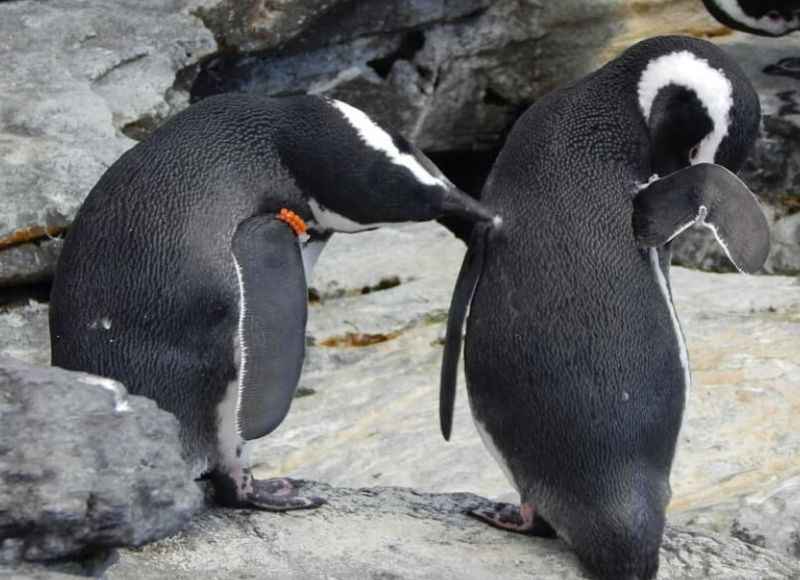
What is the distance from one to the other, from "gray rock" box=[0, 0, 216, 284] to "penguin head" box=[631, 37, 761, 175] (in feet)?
6.39

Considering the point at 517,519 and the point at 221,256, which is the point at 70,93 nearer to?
the point at 221,256

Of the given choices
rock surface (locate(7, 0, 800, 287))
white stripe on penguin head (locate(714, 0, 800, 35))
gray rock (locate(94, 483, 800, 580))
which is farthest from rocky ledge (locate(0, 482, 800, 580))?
white stripe on penguin head (locate(714, 0, 800, 35))

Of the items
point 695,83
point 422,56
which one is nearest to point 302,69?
point 422,56

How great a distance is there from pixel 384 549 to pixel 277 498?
0.33 m

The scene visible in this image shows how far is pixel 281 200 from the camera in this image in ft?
10.2

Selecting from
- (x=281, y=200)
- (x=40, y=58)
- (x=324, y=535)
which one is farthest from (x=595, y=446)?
(x=40, y=58)

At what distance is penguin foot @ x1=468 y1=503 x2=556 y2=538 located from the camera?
128 inches

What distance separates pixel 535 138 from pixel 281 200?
0.52 m

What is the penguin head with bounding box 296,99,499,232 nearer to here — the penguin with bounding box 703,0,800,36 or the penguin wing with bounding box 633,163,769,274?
the penguin wing with bounding box 633,163,769,274

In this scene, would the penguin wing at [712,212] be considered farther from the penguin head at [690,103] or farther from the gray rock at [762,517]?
the gray rock at [762,517]

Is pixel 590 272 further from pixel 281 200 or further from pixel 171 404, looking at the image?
pixel 171 404

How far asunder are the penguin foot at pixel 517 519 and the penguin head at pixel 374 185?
22.7 inches

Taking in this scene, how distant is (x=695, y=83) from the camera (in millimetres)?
3307

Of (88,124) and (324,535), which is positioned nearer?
(324,535)
